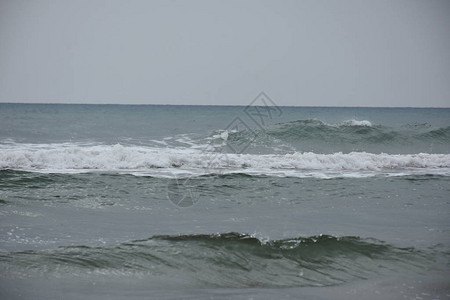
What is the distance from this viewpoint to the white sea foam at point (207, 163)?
14.2m

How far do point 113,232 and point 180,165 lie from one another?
24.6 feet

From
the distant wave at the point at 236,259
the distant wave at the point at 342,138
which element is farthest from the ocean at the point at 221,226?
the distant wave at the point at 342,138

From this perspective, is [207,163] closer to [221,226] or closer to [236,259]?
[221,226]

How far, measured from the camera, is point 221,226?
8062mm

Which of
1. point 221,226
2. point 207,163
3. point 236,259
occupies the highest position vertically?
point 207,163

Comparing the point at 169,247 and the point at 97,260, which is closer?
the point at 97,260

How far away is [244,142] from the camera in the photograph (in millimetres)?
21703

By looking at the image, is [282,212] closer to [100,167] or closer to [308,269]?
[308,269]

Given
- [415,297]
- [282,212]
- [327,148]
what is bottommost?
[415,297]

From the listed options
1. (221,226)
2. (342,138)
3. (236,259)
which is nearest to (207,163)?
(221,226)

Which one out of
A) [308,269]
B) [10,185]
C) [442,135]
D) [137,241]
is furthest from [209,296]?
Answer: [442,135]

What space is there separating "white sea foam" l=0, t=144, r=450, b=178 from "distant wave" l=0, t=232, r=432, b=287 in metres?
6.64

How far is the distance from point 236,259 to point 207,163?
8782 mm

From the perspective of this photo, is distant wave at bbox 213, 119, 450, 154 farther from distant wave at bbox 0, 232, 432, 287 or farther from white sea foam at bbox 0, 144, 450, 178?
distant wave at bbox 0, 232, 432, 287
